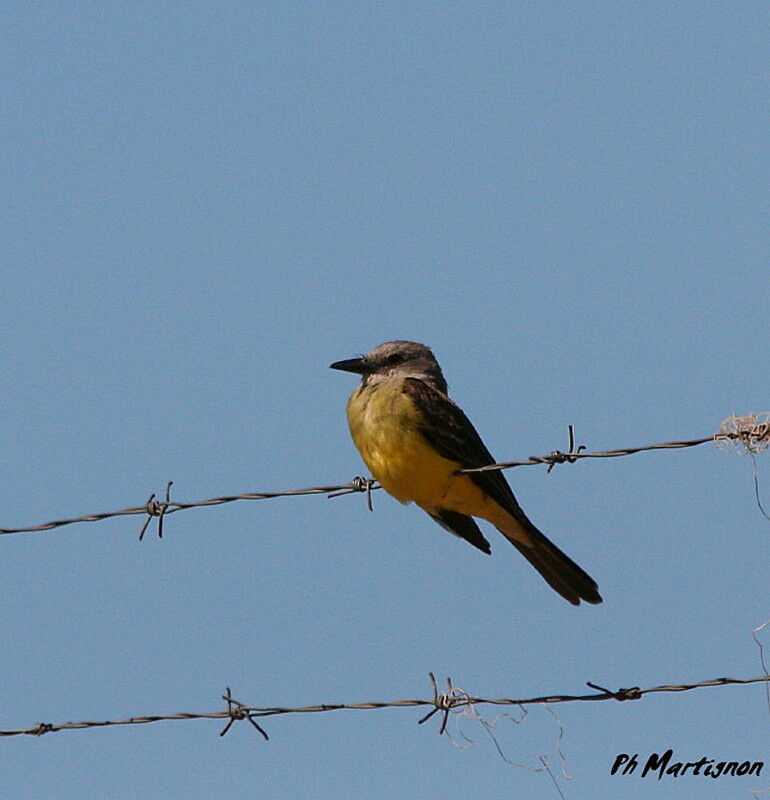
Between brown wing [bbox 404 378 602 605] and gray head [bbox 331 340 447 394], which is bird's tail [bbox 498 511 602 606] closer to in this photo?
brown wing [bbox 404 378 602 605]

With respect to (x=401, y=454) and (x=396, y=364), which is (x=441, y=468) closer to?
(x=401, y=454)

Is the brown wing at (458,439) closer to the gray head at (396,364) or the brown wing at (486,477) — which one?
the brown wing at (486,477)

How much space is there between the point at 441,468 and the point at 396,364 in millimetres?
990

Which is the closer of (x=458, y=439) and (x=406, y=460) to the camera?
(x=406, y=460)

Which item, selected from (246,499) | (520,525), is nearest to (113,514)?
(246,499)

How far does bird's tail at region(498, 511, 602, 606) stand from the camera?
23.9 feet

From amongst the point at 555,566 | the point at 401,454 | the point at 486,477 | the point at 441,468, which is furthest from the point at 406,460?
the point at 555,566

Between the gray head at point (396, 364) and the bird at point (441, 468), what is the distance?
0.27m

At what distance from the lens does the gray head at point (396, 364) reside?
7.93 m

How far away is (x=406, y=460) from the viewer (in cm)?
711

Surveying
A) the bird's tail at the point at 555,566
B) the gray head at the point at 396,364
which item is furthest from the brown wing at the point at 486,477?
the gray head at the point at 396,364

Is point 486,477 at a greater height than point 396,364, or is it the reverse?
point 396,364

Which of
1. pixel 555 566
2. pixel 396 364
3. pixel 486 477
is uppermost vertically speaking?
pixel 396 364

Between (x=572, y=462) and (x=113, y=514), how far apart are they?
1823 millimetres
